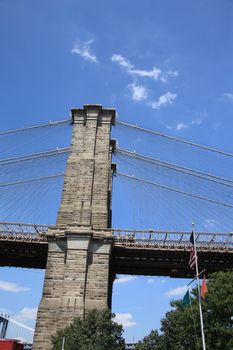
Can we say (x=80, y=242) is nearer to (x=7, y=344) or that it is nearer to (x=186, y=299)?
(x=7, y=344)

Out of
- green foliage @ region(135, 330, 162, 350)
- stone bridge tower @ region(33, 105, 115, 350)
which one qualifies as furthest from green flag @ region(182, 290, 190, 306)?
stone bridge tower @ region(33, 105, 115, 350)

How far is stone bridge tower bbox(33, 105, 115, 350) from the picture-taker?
39.9 metres

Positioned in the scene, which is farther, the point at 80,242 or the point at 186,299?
the point at 80,242

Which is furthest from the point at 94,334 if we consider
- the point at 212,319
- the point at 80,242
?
the point at 80,242

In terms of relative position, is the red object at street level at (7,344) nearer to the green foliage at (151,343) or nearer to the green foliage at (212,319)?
the green foliage at (151,343)

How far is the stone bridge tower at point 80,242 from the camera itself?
3994 centimetres

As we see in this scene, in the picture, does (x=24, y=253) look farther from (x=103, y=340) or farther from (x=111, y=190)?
(x=103, y=340)

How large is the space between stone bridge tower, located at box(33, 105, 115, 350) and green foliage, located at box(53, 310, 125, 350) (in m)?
4.77

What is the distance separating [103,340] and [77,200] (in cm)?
1706

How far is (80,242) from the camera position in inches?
1677

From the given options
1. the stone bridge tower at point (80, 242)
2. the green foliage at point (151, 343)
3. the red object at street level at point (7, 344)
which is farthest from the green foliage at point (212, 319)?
the red object at street level at point (7, 344)

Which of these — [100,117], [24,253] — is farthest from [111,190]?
[24,253]

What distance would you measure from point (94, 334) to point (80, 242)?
1118 centimetres

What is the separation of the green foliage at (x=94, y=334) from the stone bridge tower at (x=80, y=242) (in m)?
4.77
